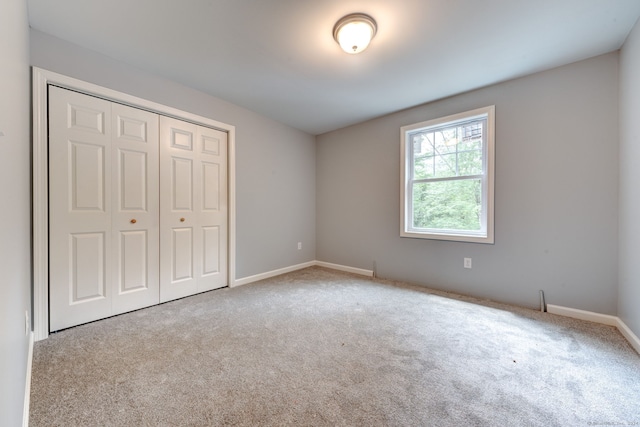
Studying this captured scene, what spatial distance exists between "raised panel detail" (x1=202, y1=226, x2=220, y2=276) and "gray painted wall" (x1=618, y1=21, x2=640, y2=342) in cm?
382

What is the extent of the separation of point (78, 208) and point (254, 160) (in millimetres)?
1913

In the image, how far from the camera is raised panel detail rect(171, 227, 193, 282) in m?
2.76

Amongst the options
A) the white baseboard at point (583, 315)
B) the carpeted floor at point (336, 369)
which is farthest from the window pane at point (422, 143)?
the white baseboard at point (583, 315)

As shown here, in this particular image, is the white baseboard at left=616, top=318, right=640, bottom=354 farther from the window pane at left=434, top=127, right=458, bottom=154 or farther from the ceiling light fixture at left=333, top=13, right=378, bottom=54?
the ceiling light fixture at left=333, top=13, right=378, bottom=54

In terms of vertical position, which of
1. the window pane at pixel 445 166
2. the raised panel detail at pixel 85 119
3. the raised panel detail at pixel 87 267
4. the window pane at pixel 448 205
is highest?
the raised panel detail at pixel 85 119

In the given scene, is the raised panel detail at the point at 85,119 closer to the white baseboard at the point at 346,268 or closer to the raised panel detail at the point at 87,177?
the raised panel detail at the point at 87,177

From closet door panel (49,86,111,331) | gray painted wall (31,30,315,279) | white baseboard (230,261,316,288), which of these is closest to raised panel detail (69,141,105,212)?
closet door panel (49,86,111,331)

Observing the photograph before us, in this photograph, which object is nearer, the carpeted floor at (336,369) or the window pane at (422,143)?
the carpeted floor at (336,369)

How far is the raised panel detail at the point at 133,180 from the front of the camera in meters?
2.38

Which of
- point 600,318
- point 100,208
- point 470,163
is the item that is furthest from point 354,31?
point 600,318

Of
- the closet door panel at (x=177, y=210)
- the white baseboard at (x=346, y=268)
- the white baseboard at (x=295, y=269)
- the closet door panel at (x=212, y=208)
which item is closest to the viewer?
the closet door panel at (x=177, y=210)

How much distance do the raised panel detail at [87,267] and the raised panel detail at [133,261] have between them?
15cm

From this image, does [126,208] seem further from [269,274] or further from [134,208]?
[269,274]

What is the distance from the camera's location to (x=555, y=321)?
7.34ft
